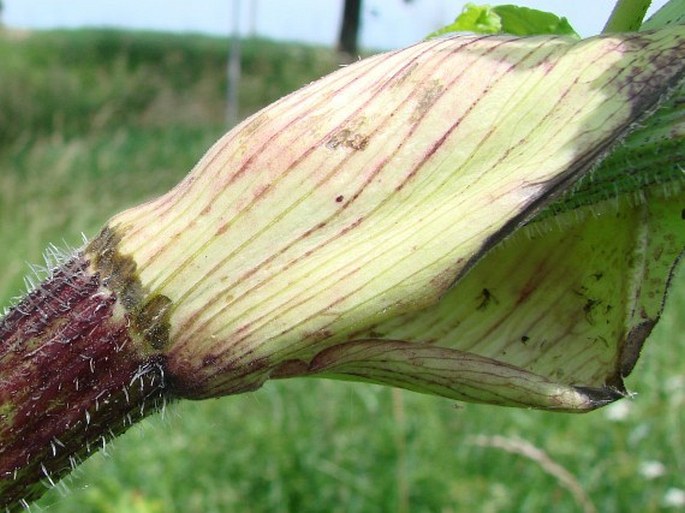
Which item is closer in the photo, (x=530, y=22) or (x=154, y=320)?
(x=154, y=320)

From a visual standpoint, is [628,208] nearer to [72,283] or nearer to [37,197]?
[72,283]

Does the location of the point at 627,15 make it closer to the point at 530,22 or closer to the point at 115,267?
the point at 530,22

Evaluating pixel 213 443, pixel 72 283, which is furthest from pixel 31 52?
pixel 72 283

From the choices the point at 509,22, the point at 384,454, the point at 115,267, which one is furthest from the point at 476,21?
the point at 384,454

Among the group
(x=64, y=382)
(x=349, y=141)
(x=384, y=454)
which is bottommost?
(x=384, y=454)

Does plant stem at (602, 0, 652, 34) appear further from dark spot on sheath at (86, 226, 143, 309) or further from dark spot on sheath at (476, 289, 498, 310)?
dark spot on sheath at (86, 226, 143, 309)

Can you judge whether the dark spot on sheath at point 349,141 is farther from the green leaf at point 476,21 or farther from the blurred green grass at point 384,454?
the blurred green grass at point 384,454

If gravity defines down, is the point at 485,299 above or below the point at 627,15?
below
